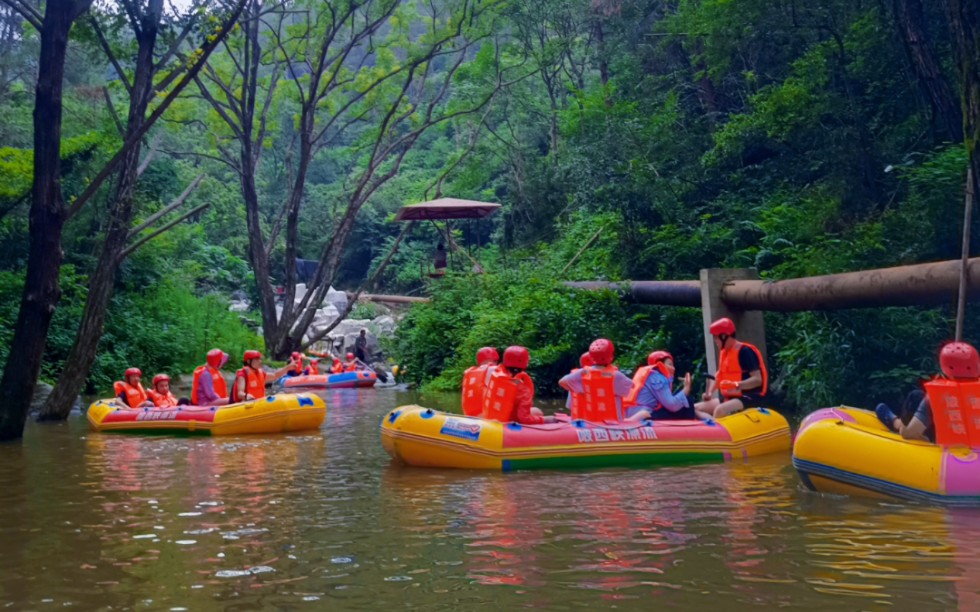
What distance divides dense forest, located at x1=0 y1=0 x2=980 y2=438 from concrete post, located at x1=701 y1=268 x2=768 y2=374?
0.53 m

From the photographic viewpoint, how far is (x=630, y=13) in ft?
82.3

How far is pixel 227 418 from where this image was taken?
13383 millimetres

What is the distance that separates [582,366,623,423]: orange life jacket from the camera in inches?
397

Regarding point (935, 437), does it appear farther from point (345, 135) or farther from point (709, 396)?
point (345, 135)

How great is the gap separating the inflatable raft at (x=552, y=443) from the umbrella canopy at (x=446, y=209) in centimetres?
1637

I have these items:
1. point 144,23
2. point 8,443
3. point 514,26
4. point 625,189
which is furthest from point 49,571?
point 514,26

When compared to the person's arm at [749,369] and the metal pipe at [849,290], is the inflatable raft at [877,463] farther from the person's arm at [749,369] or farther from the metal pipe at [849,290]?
the person's arm at [749,369]

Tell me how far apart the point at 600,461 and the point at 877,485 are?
2778mm

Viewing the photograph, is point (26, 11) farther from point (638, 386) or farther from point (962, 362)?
point (962, 362)

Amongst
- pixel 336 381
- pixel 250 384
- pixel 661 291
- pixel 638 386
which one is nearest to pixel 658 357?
pixel 638 386

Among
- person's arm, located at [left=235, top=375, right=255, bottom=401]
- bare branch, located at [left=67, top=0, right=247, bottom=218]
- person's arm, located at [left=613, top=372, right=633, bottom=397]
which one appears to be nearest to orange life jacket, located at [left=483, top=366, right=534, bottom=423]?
person's arm, located at [left=613, top=372, right=633, bottom=397]

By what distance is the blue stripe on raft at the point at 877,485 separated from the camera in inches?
275

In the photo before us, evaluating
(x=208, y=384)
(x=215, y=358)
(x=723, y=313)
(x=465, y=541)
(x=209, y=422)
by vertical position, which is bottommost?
(x=465, y=541)

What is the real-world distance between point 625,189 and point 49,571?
13.3 metres
